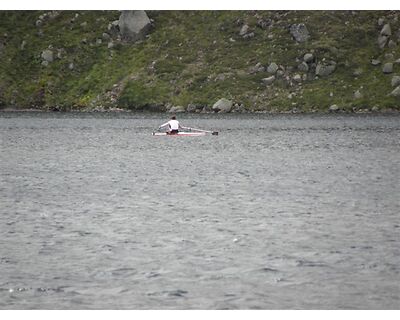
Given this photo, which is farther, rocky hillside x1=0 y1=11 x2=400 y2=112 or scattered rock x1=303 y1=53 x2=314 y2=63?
scattered rock x1=303 y1=53 x2=314 y2=63

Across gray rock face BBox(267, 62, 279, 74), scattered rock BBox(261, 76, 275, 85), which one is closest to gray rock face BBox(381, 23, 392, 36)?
gray rock face BBox(267, 62, 279, 74)

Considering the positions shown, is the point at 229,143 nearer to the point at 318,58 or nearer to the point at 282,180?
the point at 282,180

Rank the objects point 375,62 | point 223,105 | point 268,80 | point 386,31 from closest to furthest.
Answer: point 223,105 < point 268,80 < point 375,62 < point 386,31

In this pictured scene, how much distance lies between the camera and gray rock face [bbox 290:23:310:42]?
628 feet

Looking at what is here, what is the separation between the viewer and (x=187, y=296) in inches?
775

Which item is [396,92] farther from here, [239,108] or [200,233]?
[200,233]

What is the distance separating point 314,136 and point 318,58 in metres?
95.7

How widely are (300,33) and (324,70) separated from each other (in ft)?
60.8

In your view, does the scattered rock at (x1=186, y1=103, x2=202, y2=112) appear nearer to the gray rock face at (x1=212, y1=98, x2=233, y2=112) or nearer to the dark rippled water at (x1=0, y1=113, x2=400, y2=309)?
the gray rock face at (x1=212, y1=98, x2=233, y2=112)

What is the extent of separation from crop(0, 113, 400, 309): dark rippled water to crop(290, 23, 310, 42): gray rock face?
132394 millimetres

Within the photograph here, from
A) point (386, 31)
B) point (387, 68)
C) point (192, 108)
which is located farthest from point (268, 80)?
point (386, 31)

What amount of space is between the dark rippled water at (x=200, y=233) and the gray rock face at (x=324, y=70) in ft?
384

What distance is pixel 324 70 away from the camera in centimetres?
17838

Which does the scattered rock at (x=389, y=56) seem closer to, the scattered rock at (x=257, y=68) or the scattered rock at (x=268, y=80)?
the scattered rock at (x=268, y=80)
